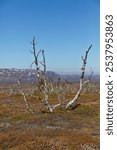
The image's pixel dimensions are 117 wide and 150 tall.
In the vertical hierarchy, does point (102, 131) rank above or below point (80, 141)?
above

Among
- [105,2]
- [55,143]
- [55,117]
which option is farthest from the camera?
[55,117]

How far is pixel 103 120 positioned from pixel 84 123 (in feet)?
86.7

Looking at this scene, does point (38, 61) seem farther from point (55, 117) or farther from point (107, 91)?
point (107, 91)

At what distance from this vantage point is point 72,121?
3253cm

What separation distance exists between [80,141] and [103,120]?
13.4 m

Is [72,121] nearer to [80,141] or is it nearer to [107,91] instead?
[80,141]

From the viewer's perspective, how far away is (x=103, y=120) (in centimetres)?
514

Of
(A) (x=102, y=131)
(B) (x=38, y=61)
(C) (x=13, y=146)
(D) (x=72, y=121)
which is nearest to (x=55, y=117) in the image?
(D) (x=72, y=121)

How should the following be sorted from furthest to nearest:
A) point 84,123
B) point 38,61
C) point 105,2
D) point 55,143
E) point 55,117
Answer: point 38,61
point 55,117
point 84,123
point 55,143
point 105,2

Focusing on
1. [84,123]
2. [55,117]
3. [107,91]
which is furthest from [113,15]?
[55,117]

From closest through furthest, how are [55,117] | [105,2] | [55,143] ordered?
1. [105,2]
2. [55,143]
3. [55,117]

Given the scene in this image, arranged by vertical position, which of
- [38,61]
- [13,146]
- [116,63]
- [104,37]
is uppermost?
[38,61]

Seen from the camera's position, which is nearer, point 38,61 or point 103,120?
point 103,120

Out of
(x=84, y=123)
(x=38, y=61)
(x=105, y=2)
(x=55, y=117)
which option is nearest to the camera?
(x=105, y=2)
